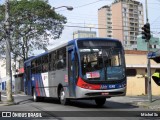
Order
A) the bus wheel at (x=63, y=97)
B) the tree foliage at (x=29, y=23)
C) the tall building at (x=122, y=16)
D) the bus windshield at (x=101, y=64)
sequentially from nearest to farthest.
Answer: the bus windshield at (x=101, y=64) → the bus wheel at (x=63, y=97) → the tree foliage at (x=29, y=23) → the tall building at (x=122, y=16)

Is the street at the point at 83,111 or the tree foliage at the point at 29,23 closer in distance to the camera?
the street at the point at 83,111

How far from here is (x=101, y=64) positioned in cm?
1789

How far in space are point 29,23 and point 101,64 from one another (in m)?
30.8

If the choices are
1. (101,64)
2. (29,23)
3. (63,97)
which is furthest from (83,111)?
(29,23)

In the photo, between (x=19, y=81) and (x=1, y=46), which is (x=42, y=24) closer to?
(x=1, y=46)

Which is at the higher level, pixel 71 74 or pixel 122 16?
pixel 122 16

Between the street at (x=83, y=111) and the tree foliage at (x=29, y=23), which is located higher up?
the tree foliage at (x=29, y=23)

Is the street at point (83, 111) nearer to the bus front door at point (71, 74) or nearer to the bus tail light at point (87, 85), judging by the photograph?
the bus front door at point (71, 74)

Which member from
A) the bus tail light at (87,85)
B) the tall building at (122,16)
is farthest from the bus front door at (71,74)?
the tall building at (122,16)

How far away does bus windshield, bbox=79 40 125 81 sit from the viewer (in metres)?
17.8

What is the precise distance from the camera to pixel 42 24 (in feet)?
163

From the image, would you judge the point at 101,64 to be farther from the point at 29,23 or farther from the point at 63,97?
the point at 29,23

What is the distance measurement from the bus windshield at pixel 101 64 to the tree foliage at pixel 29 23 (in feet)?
98.0

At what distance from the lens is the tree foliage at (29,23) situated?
47.9 metres
